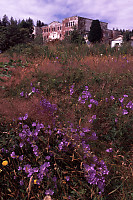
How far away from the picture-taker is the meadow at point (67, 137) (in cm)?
178

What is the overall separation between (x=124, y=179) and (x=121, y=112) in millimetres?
1081

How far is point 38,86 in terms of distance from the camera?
3717 mm

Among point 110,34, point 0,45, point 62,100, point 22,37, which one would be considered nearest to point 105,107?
point 62,100

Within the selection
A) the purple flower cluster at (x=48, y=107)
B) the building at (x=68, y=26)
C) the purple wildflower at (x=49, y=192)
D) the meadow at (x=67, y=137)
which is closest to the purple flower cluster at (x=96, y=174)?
the meadow at (x=67, y=137)

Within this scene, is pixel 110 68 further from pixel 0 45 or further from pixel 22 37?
pixel 22 37

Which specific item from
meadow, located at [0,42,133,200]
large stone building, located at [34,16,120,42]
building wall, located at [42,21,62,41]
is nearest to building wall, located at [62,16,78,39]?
large stone building, located at [34,16,120,42]

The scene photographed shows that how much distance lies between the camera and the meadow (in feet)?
5.85

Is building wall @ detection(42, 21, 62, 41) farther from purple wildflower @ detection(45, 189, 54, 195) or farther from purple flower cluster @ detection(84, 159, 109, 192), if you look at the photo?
purple wildflower @ detection(45, 189, 54, 195)

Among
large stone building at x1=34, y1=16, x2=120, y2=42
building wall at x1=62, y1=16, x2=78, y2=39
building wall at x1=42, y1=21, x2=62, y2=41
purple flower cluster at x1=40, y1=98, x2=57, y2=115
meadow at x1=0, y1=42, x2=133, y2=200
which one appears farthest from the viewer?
building wall at x1=42, y1=21, x2=62, y2=41

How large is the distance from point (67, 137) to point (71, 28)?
41.8 m

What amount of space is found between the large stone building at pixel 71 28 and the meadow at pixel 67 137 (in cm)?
3640

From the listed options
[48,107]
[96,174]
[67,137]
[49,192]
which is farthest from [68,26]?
[49,192]

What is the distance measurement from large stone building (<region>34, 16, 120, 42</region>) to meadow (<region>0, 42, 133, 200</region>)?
36397 mm

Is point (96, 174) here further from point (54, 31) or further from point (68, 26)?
point (54, 31)
